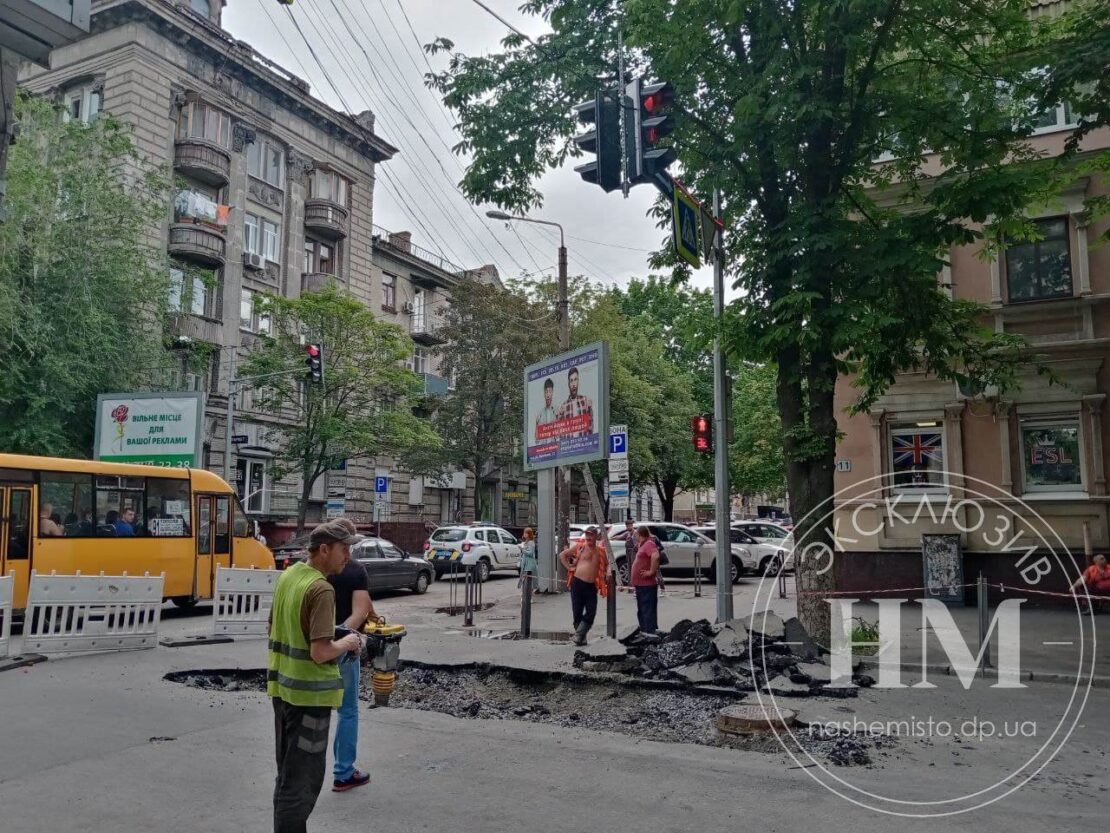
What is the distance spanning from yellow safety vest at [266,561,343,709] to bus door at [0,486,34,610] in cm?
1193

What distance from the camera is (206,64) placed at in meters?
31.8

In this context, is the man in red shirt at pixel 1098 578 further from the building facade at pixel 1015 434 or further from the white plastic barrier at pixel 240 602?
the white plastic barrier at pixel 240 602

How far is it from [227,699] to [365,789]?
3520 millimetres

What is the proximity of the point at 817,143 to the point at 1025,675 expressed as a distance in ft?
22.7

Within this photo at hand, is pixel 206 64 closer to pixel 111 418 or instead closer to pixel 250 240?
pixel 250 240

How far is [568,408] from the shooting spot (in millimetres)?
16766

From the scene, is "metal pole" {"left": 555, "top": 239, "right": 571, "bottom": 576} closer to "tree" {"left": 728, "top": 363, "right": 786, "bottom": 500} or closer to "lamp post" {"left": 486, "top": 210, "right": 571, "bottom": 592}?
"lamp post" {"left": 486, "top": 210, "right": 571, "bottom": 592}

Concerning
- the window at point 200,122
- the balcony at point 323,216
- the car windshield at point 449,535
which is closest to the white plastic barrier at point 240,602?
the car windshield at point 449,535

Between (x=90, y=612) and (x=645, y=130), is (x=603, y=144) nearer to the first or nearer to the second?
(x=645, y=130)

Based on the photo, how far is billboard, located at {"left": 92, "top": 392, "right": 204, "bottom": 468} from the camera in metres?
23.6

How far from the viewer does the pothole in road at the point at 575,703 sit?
22.6 feet

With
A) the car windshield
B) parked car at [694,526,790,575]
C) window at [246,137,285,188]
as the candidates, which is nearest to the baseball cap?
parked car at [694,526,790,575]

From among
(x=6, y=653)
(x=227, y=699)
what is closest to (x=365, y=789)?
(x=227, y=699)

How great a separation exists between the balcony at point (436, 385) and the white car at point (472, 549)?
12831 millimetres
